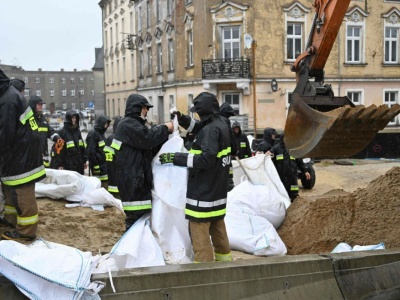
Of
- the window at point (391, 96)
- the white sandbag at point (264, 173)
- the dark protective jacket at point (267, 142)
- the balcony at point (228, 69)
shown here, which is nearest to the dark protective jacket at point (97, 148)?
the white sandbag at point (264, 173)

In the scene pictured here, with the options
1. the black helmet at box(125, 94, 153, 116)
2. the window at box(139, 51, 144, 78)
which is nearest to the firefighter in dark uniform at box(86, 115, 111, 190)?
the black helmet at box(125, 94, 153, 116)

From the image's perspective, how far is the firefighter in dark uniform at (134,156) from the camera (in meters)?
4.59

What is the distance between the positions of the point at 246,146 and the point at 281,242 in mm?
3961

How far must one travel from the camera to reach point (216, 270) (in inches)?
138

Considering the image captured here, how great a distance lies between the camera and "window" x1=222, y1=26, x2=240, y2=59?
22281 millimetres

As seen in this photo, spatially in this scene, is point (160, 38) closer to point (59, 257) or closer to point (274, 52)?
point (274, 52)

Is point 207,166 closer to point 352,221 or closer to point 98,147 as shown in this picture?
point 352,221

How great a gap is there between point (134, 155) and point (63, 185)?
7.32 ft

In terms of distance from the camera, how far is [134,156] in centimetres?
464

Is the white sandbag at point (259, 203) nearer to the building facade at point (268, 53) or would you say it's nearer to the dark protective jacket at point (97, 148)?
the dark protective jacket at point (97, 148)

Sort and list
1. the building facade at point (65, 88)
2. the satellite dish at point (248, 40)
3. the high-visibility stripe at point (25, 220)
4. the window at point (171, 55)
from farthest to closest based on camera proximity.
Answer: the building facade at point (65, 88), the window at point (171, 55), the satellite dish at point (248, 40), the high-visibility stripe at point (25, 220)

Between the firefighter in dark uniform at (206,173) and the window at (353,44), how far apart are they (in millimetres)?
20095

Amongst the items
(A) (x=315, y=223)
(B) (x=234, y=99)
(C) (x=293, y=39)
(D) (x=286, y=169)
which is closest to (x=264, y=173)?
(D) (x=286, y=169)

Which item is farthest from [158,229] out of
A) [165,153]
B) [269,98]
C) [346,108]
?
[269,98]
